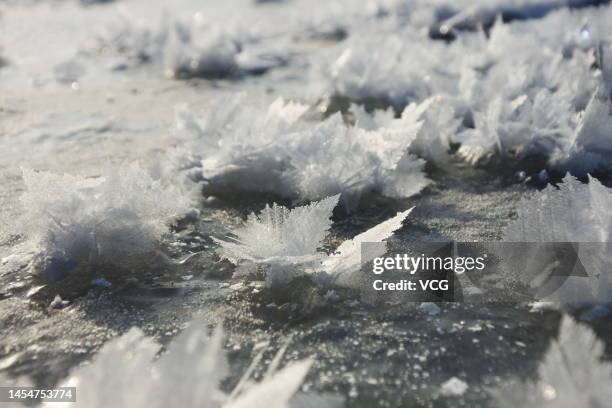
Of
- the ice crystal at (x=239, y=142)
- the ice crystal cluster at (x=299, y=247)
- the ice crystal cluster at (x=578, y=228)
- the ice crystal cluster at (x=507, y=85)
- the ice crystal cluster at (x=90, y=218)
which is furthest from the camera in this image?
the ice crystal cluster at (x=507, y=85)

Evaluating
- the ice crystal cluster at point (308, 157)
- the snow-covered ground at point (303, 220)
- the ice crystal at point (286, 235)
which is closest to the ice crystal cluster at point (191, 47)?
the snow-covered ground at point (303, 220)

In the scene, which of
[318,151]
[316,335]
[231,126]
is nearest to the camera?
[316,335]

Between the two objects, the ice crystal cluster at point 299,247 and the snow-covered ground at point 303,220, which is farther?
the ice crystal cluster at point 299,247

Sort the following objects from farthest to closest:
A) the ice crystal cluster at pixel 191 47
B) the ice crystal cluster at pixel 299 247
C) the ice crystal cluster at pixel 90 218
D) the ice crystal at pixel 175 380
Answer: the ice crystal cluster at pixel 191 47 → the ice crystal cluster at pixel 90 218 → the ice crystal cluster at pixel 299 247 → the ice crystal at pixel 175 380

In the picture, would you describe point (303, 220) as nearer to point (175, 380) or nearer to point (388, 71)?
point (175, 380)

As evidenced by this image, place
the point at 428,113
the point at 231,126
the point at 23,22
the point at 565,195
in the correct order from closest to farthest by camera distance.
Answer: the point at 565,195
the point at 231,126
the point at 428,113
the point at 23,22

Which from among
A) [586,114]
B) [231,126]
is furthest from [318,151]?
[586,114]

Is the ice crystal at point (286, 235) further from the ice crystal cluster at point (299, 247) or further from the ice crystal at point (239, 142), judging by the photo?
the ice crystal at point (239, 142)

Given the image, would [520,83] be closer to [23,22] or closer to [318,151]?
[318,151]
